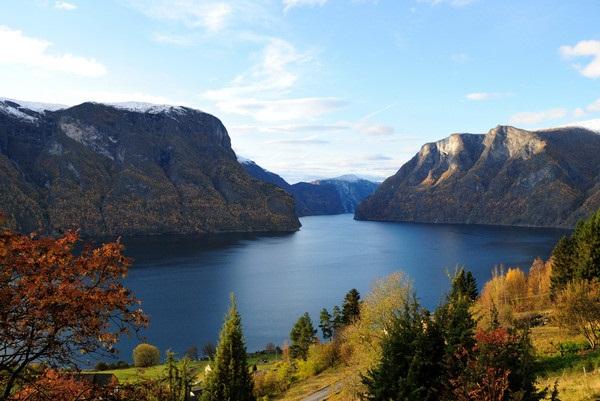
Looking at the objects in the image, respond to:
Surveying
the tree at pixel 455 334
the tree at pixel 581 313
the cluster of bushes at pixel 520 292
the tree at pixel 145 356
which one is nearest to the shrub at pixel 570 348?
the tree at pixel 581 313

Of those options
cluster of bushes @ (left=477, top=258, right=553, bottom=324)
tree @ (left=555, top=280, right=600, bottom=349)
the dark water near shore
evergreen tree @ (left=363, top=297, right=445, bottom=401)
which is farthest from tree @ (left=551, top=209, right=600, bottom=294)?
evergreen tree @ (left=363, top=297, right=445, bottom=401)

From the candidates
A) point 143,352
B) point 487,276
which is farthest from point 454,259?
point 143,352

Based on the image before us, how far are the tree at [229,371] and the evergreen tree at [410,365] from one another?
1049 centimetres

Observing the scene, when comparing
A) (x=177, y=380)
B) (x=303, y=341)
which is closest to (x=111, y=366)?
(x=303, y=341)

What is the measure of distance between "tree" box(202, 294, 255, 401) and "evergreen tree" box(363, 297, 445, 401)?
1049cm

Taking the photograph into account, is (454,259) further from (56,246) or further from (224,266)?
(56,246)

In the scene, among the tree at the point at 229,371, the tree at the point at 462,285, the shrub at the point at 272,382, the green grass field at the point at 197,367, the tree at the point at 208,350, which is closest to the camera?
the tree at the point at 229,371

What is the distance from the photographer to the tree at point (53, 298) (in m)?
8.14

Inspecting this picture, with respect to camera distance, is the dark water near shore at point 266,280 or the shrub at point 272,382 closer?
the shrub at point 272,382

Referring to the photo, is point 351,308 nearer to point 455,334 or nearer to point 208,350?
point 208,350

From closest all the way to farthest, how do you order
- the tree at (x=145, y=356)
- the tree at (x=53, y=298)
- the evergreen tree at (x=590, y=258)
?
1. the tree at (x=53, y=298)
2. the evergreen tree at (x=590, y=258)
3. the tree at (x=145, y=356)

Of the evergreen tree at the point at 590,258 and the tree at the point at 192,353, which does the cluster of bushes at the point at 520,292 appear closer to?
the evergreen tree at the point at 590,258

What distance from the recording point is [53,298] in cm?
812

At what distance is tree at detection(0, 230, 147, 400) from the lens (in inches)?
320
